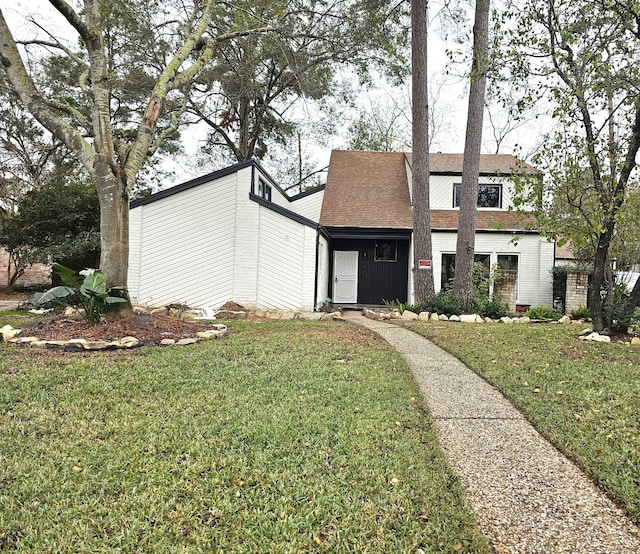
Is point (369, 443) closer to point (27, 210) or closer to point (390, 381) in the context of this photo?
point (390, 381)

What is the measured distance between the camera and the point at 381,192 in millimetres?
15930

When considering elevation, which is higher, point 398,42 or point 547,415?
point 398,42

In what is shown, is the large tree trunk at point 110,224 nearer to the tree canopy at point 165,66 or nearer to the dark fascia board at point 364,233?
the tree canopy at point 165,66

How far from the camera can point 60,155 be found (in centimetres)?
2175

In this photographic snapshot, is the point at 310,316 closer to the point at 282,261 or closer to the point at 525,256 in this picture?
the point at 282,261

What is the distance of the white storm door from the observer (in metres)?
15.5

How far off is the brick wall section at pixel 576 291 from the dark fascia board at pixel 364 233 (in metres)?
5.36

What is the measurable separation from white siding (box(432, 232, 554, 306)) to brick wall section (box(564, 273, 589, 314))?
95 cm

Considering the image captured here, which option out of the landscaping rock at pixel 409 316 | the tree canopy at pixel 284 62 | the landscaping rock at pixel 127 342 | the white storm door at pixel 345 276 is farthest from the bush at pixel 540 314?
the landscaping rock at pixel 127 342

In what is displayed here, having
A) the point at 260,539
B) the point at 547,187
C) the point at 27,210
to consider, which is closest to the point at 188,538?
the point at 260,539

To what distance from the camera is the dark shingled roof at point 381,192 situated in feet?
47.8

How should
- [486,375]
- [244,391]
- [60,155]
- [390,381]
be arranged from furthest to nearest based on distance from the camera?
[60,155] → [486,375] → [390,381] → [244,391]

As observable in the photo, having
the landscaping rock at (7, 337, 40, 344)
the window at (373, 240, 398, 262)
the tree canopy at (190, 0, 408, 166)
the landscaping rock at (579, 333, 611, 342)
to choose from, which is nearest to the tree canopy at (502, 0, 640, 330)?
the landscaping rock at (579, 333, 611, 342)

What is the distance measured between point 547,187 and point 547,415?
4645mm
